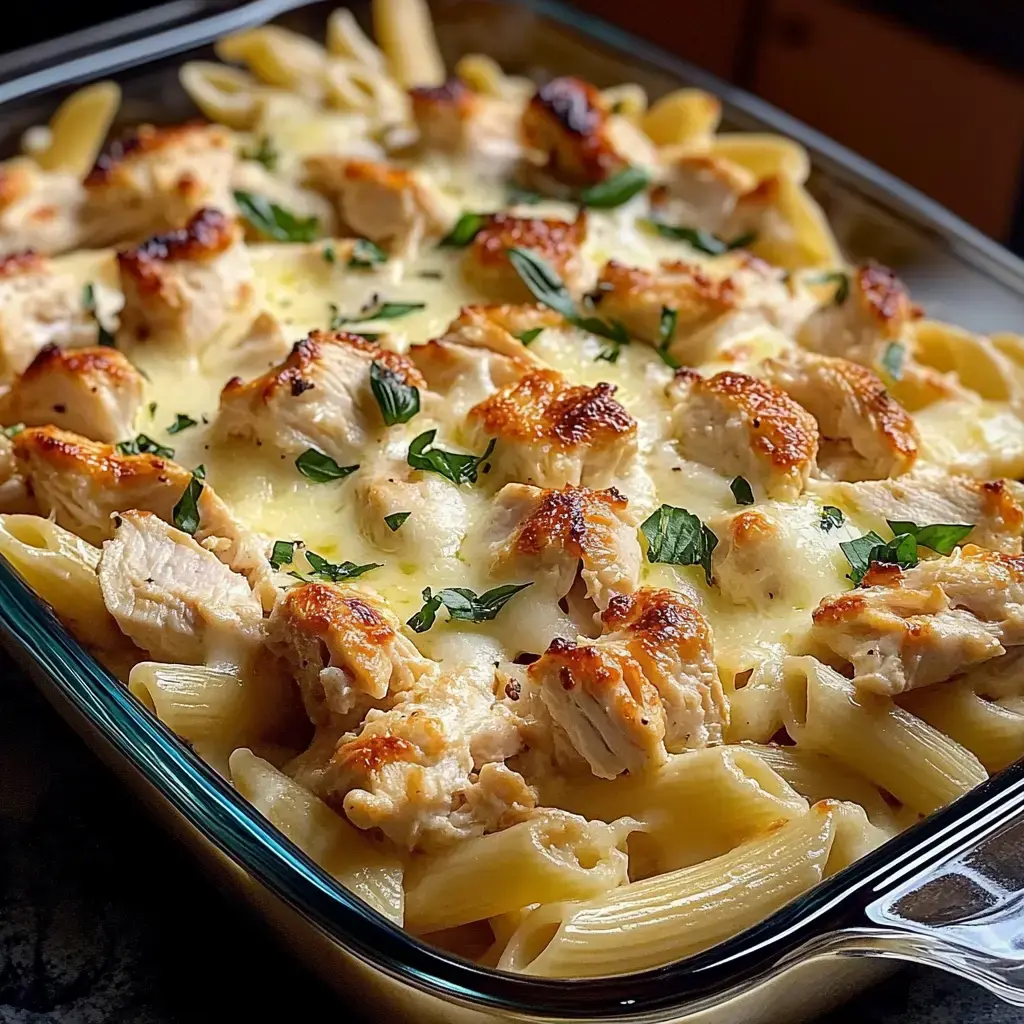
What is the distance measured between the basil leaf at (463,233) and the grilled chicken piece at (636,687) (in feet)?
4.12

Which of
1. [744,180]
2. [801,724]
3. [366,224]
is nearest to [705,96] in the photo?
[744,180]

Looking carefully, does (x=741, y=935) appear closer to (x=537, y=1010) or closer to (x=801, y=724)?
(x=537, y=1010)

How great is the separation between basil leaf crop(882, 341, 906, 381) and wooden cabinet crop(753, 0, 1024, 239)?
81.3 inches

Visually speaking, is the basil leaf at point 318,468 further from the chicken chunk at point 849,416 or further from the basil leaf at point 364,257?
the chicken chunk at point 849,416

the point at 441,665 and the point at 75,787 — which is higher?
the point at 441,665

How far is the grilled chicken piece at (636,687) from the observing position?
204 centimetres

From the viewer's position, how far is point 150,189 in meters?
3.38

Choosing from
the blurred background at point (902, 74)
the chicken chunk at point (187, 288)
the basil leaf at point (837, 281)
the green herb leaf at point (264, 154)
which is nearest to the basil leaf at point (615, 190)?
the basil leaf at point (837, 281)

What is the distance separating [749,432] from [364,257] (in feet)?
3.38

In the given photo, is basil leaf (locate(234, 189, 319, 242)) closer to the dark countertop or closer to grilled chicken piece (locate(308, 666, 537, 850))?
the dark countertop

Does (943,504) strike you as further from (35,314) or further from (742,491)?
(35,314)

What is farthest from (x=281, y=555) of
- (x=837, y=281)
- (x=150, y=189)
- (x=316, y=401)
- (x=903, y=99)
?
(x=903, y=99)

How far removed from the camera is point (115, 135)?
13.2 feet

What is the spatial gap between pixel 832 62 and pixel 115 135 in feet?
8.53
